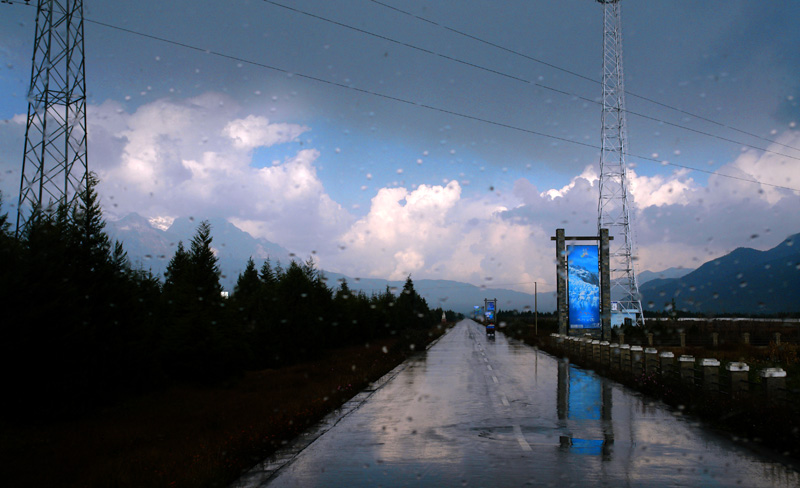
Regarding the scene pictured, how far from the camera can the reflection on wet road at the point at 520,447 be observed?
8219 mm

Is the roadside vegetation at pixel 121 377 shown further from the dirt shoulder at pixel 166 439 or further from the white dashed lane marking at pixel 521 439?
the white dashed lane marking at pixel 521 439

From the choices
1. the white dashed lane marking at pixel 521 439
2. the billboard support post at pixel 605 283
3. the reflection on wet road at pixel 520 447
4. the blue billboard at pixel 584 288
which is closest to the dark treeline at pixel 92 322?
the reflection on wet road at pixel 520 447

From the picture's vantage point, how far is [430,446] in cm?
1055

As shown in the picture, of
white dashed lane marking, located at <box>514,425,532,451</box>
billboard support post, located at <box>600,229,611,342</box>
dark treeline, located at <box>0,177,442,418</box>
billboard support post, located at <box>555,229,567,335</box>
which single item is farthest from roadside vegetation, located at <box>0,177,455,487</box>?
billboard support post, located at <box>600,229,611,342</box>

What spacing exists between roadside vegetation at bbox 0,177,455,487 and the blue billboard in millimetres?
18040

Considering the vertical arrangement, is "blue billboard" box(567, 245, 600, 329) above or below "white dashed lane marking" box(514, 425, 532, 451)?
above

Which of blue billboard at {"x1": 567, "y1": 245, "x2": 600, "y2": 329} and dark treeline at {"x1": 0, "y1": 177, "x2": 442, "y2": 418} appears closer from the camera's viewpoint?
dark treeline at {"x1": 0, "y1": 177, "x2": 442, "y2": 418}

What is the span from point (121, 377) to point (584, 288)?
32.5 meters

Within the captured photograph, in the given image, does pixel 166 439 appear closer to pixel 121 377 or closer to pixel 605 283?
pixel 121 377

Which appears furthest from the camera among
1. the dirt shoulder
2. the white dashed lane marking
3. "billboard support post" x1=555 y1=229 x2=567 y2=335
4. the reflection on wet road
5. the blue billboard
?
"billboard support post" x1=555 y1=229 x2=567 y2=335

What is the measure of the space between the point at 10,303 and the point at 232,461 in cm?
882

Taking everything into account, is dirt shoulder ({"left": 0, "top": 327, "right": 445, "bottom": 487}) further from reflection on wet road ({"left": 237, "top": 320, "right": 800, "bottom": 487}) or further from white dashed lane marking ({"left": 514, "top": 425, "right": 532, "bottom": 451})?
white dashed lane marking ({"left": 514, "top": 425, "right": 532, "bottom": 451})

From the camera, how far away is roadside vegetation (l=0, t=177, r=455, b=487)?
34.3ft

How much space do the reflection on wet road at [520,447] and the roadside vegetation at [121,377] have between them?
137cm
